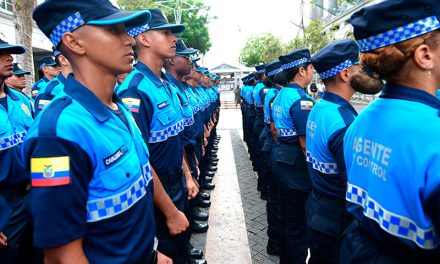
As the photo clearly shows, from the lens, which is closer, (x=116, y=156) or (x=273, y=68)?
(x=116, y=156)

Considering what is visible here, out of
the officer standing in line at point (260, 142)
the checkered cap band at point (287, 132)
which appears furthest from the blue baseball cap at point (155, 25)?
the officer standing in line at point (260, 142)

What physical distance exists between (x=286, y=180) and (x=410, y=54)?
2353 mm

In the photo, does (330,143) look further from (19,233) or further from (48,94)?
(48,94)

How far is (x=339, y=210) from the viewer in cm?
245

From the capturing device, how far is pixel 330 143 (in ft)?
7.86

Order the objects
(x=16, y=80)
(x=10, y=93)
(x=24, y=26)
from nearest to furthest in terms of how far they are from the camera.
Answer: (x=10, y=93)
(x=16, y=80)
(x=24, y=26)

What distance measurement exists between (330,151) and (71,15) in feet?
6.09

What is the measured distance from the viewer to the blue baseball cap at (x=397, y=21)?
1.31 meters

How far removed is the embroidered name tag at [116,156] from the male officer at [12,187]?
1.59 meters

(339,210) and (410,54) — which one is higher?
(410,54)

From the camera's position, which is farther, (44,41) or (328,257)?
(44,41)

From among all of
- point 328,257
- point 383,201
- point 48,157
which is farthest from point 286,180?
point 48,157

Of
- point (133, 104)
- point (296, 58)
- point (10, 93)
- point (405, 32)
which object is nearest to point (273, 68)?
point (296, 58)

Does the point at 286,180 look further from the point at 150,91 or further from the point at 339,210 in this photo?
the point at 150,91
